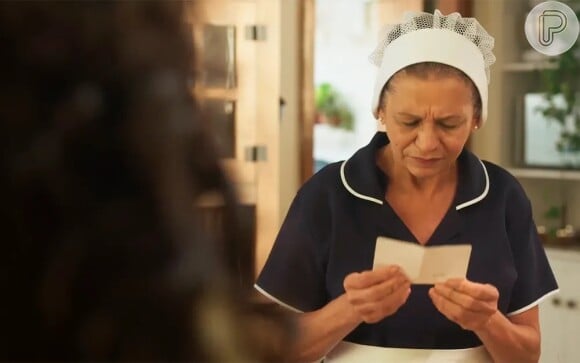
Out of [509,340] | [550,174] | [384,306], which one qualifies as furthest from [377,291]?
[550,174]

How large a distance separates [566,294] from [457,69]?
54cm

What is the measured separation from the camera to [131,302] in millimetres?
243

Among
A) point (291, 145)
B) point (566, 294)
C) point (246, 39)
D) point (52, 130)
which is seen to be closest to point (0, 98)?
point (52, 130)

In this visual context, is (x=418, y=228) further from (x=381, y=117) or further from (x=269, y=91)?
(x=269, y=91)

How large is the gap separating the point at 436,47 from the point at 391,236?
0.17m

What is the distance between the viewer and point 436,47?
688 mm

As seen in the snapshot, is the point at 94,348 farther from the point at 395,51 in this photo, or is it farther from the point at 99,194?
the point at 395,51

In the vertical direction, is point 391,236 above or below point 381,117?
below

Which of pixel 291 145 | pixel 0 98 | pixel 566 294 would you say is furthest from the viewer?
pixel 566 294

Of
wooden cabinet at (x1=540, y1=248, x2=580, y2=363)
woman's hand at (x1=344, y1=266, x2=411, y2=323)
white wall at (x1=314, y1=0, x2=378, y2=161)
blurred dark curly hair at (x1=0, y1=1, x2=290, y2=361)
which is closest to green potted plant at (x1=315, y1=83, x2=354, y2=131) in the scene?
white wall at (x1=314, y1=0, x2=378, y2=161)

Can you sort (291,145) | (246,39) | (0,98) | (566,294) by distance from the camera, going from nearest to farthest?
(0,98)
(246,39)
(291,145)
(566,294)

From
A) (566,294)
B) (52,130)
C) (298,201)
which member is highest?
(52,130)

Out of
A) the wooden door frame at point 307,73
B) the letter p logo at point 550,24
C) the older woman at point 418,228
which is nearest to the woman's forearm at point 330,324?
the older woman at point 418,228

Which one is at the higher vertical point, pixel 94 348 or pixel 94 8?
pixel 94 8
